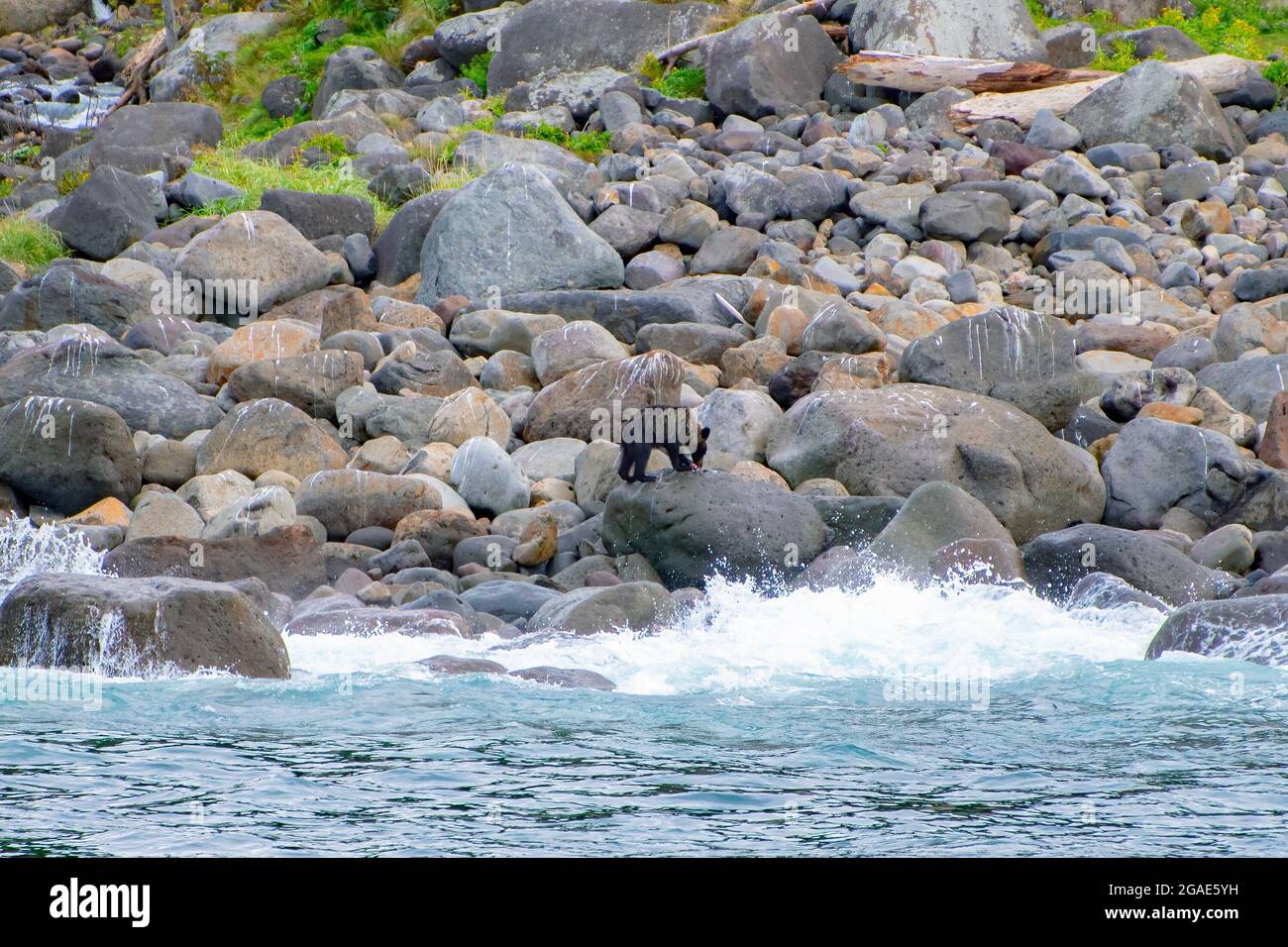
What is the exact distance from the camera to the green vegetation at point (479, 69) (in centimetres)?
2497

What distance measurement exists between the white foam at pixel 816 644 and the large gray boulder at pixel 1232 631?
233 mm

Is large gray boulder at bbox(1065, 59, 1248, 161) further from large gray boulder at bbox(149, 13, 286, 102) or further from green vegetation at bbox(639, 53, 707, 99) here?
large gray boulder at bbox(149, 13, 286, 102)

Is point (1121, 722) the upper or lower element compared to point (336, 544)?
lower

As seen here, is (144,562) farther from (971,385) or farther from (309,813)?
(971,385)

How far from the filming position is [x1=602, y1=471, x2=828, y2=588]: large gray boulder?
10.1 m

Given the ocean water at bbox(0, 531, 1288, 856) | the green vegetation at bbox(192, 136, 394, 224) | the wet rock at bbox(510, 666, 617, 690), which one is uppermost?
the green vegetation at bbox(192, 136, 394, 224)

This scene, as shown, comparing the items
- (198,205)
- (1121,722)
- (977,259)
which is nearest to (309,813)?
(1121,722)

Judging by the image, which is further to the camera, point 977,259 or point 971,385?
point 977,259

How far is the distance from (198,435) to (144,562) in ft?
9.08

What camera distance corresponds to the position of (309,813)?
5.57m

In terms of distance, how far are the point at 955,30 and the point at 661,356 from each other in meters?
13.3

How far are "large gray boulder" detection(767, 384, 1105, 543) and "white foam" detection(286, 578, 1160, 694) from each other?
177 cm

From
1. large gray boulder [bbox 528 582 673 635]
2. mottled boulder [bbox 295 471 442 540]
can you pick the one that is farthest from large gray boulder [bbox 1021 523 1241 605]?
mottled boulder [bbox 295 471 442 540]
